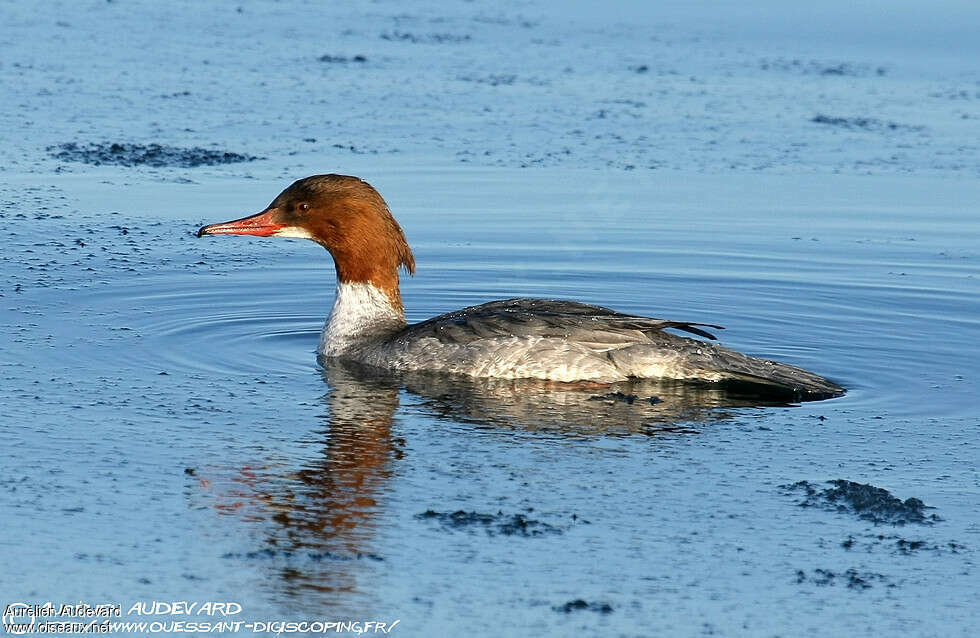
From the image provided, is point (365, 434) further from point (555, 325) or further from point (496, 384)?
point (555, 325)

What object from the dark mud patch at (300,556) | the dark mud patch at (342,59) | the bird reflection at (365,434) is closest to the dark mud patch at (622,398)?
the bird reflection at (365,434)

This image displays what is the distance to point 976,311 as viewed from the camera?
33.7 feet

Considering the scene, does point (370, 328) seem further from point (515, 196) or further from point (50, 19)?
point (50, 19)

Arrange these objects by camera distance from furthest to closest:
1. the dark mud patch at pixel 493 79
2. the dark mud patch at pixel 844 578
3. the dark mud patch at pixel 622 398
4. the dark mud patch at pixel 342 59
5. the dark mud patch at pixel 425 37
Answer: the dark mud patch at pixel 425 37
the dark mud patch at pixel 342 59
the dark mud patch at pixel 493 79
the dark mud patch at pixel 622 398
the dark mud patch at pixel 844 578

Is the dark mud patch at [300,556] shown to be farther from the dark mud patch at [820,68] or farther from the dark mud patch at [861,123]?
the dark mud patch at [820,68]

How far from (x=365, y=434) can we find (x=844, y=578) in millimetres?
2515

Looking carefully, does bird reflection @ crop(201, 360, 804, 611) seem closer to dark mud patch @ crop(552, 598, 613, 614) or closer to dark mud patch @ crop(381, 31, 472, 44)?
dark mud patch @ crop(552, 598, 613, 614)

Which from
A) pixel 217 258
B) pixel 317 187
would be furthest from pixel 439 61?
pixel 317 187

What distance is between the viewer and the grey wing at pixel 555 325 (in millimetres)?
8672

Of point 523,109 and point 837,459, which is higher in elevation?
point 523,109

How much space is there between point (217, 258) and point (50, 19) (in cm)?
793

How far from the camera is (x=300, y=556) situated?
19.2ft

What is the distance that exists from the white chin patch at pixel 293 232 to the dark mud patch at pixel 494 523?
338 cm

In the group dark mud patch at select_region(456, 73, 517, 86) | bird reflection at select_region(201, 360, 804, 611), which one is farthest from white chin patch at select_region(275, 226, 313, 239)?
dark mud patch at select_region(456, 73, 517, 86)
